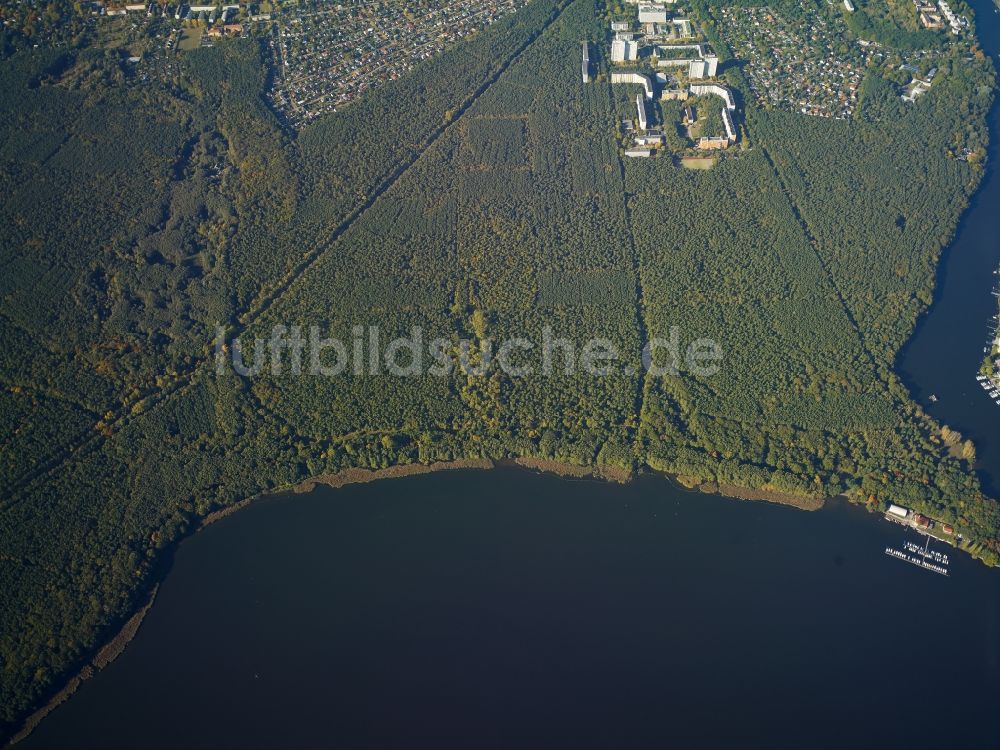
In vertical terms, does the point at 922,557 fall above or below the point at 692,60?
below

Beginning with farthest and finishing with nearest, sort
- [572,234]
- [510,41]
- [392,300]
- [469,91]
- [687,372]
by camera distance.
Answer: [510,41] → [469,91] → [572,234] → [392,300] → [687,372]

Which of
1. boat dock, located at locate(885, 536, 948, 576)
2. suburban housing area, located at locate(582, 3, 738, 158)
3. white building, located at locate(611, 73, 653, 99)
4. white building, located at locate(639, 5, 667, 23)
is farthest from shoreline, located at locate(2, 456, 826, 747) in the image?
white building, located at locate(639, 5, 667, 23)

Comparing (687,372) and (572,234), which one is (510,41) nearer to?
(572,234)

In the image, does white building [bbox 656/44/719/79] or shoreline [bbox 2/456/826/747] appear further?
white building [bbox 656/44/719/79]

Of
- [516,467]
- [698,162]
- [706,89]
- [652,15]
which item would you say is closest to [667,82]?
[706,89]

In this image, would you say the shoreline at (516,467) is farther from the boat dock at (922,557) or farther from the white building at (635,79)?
the white building at (635,79)

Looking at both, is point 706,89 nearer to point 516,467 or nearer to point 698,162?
point 698,162

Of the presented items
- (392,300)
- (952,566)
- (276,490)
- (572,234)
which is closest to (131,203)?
(392,300)

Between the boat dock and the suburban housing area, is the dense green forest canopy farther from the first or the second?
the boat dock
